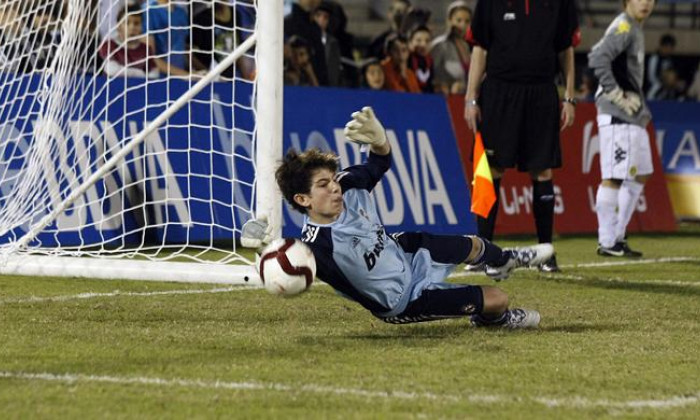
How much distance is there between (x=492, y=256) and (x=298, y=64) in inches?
250

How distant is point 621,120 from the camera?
11297 mm

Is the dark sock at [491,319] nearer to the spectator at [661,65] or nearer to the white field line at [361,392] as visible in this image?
the white field line at [361,392]

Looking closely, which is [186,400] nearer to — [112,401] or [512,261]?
[112,401]

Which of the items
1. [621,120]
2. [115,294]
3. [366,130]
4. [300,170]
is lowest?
[115,294]

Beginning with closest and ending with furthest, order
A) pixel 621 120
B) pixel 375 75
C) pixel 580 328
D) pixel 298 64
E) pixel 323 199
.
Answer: pixel 323 199 < pixel 580 328 < pixel 621 120 < pixel 298 64 < pixel 375 75

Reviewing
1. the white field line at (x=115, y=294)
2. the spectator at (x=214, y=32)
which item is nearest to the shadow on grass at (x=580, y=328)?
the white field line at (x=115, y=294)

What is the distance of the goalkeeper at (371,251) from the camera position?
20.3 ft

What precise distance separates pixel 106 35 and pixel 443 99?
5.05 meters

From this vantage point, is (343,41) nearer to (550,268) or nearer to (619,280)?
(550,268)

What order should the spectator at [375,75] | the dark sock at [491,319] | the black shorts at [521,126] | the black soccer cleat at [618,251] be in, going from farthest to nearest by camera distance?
1. the spectator at [375,75]
2. the black soccer cleat at [618,251]
3. the black shorts at [521,126]
4. the dark sock at [491,319]

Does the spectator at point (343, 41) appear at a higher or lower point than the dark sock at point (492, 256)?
higher

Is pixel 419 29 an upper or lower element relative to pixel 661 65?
upper

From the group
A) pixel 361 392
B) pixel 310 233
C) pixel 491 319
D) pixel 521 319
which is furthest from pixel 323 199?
pixel 361 392

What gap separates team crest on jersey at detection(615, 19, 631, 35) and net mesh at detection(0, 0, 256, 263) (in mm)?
2906
